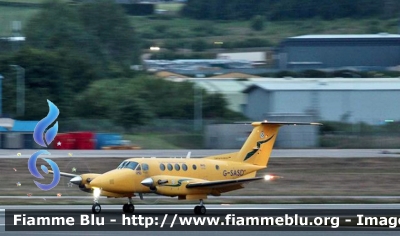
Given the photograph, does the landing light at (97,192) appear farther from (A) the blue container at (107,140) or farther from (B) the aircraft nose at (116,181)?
(A) the blue container at (107,140)

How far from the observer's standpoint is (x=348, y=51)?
103375 millimetres

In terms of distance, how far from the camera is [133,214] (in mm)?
25828

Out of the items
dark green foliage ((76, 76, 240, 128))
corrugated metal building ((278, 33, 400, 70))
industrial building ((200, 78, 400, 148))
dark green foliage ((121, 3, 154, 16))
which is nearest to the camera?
dark green foliage ((76, 76, 240, 128))

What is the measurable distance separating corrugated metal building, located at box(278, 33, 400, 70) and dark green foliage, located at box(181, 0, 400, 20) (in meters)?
50.2

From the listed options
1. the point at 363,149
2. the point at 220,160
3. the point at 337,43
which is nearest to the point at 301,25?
the point at 337,43

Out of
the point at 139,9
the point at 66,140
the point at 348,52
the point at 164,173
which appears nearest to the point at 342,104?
the point at 66,140

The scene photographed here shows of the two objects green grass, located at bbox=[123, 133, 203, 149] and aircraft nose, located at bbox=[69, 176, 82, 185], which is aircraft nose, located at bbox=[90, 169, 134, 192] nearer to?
aircraft nose, located at bbox=[69, 176, 82, 185]

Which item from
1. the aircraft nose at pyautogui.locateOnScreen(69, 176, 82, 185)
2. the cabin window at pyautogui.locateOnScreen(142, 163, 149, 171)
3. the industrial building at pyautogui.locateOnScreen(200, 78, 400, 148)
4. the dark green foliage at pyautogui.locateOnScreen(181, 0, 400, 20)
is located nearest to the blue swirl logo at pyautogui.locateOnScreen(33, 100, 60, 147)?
the aircraft nose at pyautogui.locateOnScreen(69, 176, 82, 185)

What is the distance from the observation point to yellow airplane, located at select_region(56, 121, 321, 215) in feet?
84.1

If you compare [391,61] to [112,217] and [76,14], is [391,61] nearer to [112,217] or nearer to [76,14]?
[76,14]

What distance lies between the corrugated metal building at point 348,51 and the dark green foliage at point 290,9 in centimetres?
5016

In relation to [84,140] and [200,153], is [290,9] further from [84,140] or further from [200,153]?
[200,153]

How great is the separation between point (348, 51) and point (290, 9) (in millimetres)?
54722

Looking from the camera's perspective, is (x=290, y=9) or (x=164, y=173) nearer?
(x=164, y=173)
